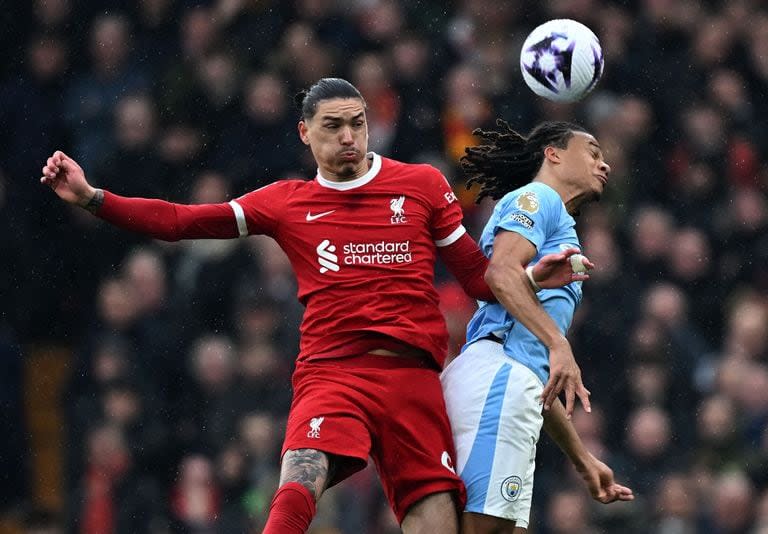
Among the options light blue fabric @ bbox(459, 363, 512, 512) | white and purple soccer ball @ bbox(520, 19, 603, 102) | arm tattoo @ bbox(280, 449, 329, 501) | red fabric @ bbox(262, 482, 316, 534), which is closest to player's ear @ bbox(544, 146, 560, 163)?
white and purple soccer ball @ bbox(520, 19, 603, 102)

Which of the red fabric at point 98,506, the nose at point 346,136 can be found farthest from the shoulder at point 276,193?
the red fabric at point 98,506

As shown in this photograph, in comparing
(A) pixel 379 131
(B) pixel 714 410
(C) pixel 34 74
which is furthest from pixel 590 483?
(C) pixel 34 74

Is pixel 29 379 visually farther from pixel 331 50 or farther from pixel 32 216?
pixel 331 50

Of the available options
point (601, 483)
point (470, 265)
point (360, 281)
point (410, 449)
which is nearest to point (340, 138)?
point (360, 281)

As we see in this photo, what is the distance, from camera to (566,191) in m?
6.93

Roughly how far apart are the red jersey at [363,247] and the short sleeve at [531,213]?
283mm

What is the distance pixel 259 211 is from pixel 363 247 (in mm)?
438

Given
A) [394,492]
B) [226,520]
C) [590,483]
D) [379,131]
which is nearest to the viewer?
[394,492]

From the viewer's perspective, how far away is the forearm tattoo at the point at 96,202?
6535 mm

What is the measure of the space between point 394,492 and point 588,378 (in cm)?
446

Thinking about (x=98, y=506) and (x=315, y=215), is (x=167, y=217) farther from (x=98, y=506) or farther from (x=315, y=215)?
(x=98, y=506)

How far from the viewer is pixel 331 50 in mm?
11664

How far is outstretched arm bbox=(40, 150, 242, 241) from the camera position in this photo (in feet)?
21.3

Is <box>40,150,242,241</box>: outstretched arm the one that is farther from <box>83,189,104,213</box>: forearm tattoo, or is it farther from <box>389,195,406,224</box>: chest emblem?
<box>389,195,406,224</box>: chest emblem
